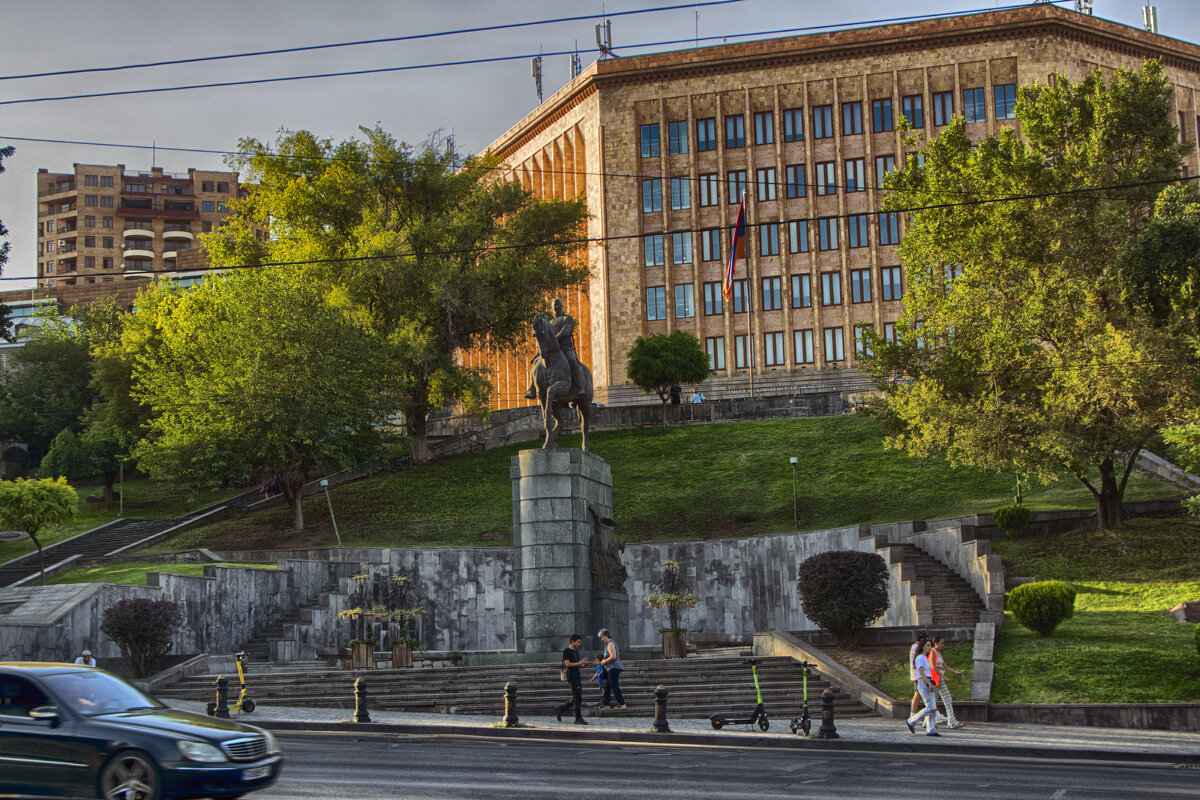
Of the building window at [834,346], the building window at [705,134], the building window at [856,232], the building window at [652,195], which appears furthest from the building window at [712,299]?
the building window at [705,134]

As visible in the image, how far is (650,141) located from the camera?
73.8 m

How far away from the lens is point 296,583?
34312mm

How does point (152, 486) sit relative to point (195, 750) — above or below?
above

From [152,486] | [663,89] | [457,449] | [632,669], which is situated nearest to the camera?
[632,669]

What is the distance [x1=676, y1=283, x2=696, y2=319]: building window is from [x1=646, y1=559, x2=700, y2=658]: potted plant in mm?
39090

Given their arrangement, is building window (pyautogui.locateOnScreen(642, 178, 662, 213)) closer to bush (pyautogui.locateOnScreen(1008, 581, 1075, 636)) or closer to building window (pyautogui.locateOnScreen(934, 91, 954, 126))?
building window (pyautogui.locateOnScreen(934, 91, 954, 126))

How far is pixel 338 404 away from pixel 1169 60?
191ft

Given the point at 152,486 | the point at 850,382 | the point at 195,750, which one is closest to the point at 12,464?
the point at 152,486

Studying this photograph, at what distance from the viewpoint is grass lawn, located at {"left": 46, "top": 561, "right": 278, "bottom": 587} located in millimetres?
32469

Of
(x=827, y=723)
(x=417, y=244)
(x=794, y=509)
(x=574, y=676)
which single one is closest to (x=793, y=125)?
(x=417, y=244)

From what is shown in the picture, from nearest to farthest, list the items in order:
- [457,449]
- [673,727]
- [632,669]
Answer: [673,727]
[632,669]
[457,449]

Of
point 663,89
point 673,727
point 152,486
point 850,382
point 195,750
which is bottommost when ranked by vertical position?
point 673,727

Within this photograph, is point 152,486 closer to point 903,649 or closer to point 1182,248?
point 903,649

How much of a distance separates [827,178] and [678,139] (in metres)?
9.24
